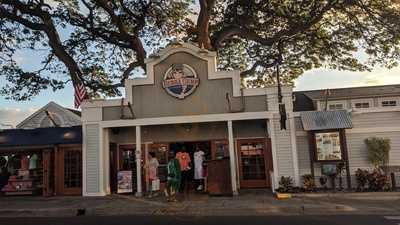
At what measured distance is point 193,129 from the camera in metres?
21.1

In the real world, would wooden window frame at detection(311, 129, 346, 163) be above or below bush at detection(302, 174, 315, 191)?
above

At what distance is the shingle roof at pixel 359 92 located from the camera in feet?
98.5

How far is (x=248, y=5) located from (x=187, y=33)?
3.93 m

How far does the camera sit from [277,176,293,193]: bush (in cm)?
1772

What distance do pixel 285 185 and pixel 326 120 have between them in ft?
10.5

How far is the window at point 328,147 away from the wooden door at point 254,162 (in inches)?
96.6

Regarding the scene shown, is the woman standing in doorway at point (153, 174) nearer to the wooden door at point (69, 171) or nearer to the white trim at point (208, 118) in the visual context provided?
the white trim at point (208, 118)

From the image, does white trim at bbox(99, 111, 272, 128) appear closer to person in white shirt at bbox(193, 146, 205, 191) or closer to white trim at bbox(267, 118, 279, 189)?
white trim at bbox(267, 118, 279, 189)

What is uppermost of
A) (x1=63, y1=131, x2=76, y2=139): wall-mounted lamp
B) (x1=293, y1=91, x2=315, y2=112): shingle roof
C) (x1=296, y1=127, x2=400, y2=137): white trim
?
(x1=293, y1=91, x2=315, y2=112): shingle roof

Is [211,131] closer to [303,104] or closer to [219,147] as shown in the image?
[219,147]

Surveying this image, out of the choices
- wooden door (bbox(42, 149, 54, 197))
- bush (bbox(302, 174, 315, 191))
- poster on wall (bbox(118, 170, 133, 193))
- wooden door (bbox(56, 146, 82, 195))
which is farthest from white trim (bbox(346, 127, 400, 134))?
wooden door (bbox(42, 149, 54, 197))

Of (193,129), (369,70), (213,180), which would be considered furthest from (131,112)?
(369,70)

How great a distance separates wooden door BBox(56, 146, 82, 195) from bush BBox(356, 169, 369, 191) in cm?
1171

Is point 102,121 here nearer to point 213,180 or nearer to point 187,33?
point 213,180
